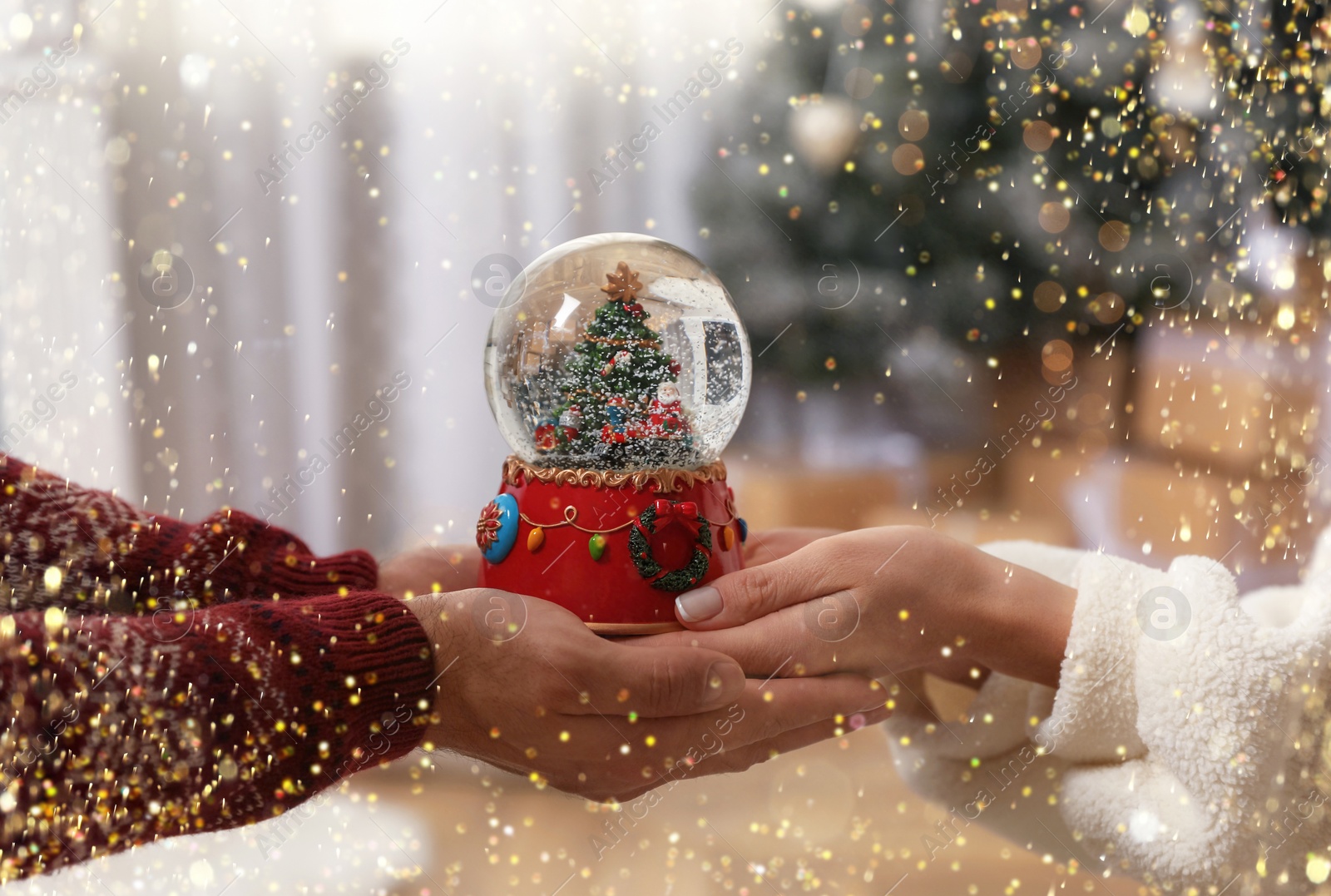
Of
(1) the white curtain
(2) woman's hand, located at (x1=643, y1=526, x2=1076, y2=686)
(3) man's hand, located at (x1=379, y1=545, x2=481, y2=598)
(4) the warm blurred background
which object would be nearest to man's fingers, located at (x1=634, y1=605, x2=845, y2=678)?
(2) woman's hand, located at (x1=643, y1=526, x2=1076, y2=686)

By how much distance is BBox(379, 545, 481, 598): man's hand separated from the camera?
0.76 m

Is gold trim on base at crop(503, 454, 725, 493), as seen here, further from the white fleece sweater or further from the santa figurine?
the white fleece sweater

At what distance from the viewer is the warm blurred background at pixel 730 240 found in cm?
131

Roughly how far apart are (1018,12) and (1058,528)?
0.94 metres

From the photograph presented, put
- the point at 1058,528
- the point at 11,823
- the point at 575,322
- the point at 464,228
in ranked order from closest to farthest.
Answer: the point at 11,823, the point at 575,322, the point at 464,228, the point at 1058,528

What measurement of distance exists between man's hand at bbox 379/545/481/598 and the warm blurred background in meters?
0.45

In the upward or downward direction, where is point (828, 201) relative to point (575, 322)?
upward

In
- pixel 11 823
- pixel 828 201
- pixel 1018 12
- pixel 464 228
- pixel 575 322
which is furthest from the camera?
pixel 464 228

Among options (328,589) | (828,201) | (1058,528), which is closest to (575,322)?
(328,589)

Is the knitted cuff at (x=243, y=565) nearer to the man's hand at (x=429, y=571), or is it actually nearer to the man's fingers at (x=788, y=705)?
the man's hand at (x=429, y=571)

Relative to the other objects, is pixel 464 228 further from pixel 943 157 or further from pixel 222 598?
pixel 222 598

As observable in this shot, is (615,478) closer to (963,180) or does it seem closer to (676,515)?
(676,515)

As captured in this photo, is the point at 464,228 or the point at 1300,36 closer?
the point at 1300,36

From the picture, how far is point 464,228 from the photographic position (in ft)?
5.27
